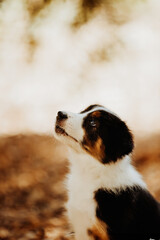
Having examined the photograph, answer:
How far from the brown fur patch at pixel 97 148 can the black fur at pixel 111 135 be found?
0.02m

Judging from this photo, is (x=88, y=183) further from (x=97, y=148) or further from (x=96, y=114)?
(x=96, y=114)

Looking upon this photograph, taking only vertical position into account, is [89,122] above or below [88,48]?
below

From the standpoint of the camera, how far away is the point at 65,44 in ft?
19.0

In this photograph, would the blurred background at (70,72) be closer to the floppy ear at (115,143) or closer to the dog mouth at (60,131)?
the dog mouth at (60,131)

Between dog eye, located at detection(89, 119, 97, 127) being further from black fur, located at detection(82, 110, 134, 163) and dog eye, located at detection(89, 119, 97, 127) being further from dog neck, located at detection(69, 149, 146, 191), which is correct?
dog neck, located at detection(69, 149, 146, 191)

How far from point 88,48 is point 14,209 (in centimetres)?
266

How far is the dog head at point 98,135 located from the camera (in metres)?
Answer: 2.89

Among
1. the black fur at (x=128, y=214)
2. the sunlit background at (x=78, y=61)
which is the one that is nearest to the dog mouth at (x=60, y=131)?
the black fur at (x=128, y=214)

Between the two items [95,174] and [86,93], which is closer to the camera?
[95,174]

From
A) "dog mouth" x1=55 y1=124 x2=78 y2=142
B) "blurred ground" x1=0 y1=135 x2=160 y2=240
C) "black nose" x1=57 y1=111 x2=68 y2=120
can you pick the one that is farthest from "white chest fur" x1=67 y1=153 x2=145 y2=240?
"blurred ground" x1=0 y1=135 x2=160 y2=240

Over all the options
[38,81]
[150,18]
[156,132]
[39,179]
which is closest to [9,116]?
[38,81]

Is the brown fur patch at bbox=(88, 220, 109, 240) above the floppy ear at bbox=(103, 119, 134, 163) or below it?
below

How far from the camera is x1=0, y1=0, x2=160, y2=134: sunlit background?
5488 millimetres

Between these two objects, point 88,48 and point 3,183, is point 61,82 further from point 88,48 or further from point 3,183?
point 3,183
